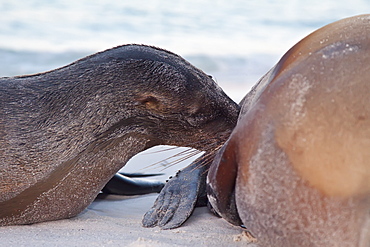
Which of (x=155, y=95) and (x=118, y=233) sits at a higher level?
(x=155, y=95)

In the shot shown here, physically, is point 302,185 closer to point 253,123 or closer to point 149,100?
point 253,123

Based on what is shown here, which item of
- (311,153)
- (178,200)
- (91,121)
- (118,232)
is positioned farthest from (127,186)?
(311,153)

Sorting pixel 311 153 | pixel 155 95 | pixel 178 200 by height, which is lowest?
pixel 178 200

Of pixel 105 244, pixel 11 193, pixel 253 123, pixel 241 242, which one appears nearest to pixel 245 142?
pixel 253 123

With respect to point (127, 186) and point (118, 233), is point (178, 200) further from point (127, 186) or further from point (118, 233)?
point (127, 186)

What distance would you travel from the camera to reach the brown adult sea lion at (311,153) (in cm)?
137

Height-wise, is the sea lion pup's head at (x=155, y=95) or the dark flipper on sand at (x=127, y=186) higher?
the sea lion pup's head at (x=155, y=95)

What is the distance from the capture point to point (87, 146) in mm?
2480

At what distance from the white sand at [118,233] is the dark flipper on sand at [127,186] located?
591 millimetres

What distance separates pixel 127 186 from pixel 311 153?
2210mm

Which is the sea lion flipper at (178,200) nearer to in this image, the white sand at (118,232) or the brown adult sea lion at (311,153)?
→ the white sand at (118,232)

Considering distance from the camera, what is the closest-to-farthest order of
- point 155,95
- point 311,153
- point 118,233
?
point 311,153
point 118,233
point 155,95

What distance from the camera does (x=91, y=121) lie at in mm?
2486

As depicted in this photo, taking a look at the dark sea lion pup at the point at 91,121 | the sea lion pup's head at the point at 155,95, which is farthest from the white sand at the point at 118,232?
the sea lion pup's head at the point at 155,95
